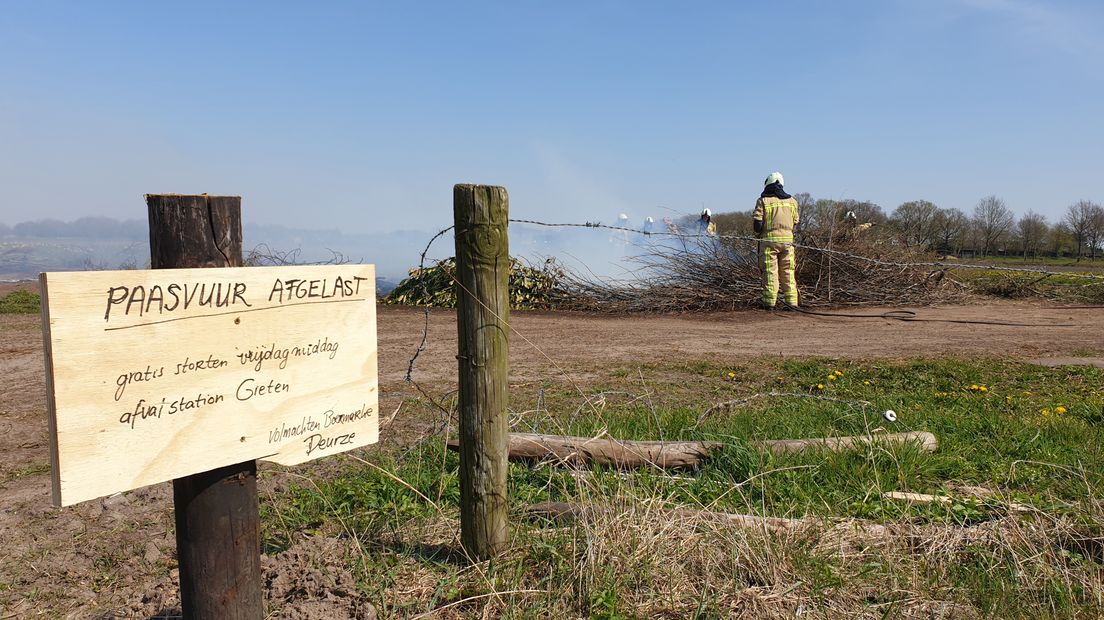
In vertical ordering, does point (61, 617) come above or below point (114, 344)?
below

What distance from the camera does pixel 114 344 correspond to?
2.12 meters

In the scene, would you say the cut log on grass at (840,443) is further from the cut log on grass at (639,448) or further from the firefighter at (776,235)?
the firefighter at (776,235)

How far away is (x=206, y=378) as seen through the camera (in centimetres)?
232

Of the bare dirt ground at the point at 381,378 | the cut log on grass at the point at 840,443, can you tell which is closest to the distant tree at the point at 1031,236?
the bare dirt ground at the point at 381,378

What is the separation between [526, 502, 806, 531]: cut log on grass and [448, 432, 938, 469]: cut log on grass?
1.71 feet

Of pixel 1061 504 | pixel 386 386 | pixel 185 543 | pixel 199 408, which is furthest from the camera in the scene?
pixel 386 386

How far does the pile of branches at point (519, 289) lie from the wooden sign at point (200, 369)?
38.8 feet

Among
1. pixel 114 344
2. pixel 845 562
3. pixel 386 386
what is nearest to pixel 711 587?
pixel 845 562

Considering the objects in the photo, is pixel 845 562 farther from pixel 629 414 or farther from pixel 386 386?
pixel 386 386

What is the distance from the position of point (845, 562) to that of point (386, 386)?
16.6ft

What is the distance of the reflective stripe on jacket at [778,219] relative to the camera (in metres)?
13.4

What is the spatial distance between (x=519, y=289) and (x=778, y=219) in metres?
5.02

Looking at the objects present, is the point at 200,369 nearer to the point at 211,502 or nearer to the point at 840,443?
the point at 211,502

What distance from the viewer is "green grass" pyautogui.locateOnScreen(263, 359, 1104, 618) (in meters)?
3.07
